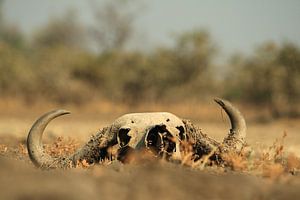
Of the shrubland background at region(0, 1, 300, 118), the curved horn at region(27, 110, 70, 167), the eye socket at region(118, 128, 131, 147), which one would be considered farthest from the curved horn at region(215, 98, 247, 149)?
the shrubland background at region(0, 1, 300, 118)

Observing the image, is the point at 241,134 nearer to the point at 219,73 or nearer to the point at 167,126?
the point at 167,126

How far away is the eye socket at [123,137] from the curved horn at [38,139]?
81 cm

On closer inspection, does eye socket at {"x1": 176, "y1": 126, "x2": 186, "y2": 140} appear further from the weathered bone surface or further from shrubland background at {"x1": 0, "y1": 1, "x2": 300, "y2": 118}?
shrubland background at {"x1": 0, "y1": 1, "x2": 300, "y2": 118}

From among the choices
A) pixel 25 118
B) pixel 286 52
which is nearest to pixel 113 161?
pixel 25 118

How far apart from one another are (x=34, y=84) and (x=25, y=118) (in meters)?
7.98

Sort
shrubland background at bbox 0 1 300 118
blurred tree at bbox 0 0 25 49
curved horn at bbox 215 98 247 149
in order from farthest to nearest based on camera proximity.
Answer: blurred tree at bbox 0 0 25 49, shrubland background at bbox 0 1 300 118, curved horn at bbox 215 98 247 149

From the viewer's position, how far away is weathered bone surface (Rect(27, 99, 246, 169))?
23.6 ft

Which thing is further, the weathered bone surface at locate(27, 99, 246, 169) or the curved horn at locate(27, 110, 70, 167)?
the curved horn at locate(27, 110, 70, 167)

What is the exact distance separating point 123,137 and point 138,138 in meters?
0.43

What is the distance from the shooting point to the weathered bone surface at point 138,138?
7199 mm

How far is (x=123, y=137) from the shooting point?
299 inches

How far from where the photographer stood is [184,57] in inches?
1334

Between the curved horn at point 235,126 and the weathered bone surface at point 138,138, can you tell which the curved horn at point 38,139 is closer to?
the weathered bone surface at point 138,138

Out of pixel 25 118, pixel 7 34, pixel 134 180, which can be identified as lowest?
pixel 134 180
